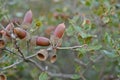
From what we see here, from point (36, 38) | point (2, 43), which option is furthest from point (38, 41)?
point (2, 43)

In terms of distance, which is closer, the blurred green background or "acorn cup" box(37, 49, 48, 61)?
"acorn cup" box(37, 49, 48, 61)

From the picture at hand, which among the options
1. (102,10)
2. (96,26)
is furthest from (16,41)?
(96,26)

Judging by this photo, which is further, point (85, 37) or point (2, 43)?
point (85, 37)

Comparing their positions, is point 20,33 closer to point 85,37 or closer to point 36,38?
point 36,38

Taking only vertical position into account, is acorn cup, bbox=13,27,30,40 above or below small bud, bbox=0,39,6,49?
above

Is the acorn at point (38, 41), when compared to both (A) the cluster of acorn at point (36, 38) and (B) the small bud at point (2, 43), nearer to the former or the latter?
(A) the cluster of acorn at point (36, 38)

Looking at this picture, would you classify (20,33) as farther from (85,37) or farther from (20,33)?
(85,37)

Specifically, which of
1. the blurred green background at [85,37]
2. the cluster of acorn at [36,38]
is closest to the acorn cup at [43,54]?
the cluster of acorn at [36,38]

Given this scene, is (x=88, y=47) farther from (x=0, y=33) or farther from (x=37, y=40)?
(x=0, y=33)

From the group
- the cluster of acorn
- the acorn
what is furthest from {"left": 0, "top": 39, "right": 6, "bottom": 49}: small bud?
the acorn

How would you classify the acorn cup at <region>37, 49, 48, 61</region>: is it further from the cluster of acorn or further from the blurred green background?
the blurred green background

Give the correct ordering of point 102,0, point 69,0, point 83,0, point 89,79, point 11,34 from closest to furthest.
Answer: point 11,34 → point 102,0 → point 83,0 → point 89,79 → point 69,0
